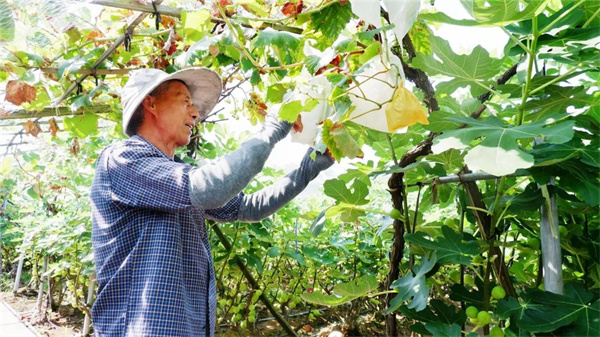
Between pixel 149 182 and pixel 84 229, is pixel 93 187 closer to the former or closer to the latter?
pixel 149 182

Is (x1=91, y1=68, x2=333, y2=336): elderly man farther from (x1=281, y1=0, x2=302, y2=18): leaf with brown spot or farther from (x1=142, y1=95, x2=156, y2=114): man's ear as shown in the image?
(x1=281, y1=0, x2=302, y2=18): leaf with brown spot

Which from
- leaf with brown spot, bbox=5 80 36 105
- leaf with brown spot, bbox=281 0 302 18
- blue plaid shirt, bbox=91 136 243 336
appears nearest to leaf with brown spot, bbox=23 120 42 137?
leaf with brown spot, bbox=5 80 36 105

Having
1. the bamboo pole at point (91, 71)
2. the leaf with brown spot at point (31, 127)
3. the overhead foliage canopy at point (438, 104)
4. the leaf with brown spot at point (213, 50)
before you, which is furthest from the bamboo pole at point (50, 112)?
the leaf with brown spot at point (213, 50)

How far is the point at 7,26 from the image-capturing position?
1.10 m

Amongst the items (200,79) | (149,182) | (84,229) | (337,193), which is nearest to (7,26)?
(149,182)

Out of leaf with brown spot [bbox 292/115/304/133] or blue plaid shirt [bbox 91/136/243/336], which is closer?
leaf with brown spot [bbox 292/115/304/133]

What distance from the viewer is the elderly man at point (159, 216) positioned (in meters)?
1.29

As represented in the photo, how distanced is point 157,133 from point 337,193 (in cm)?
72

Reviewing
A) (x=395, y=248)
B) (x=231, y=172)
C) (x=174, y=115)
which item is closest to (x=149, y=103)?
(x=174, y=115)

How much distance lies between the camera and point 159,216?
4.71 ft

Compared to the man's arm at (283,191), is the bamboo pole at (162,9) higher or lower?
higher

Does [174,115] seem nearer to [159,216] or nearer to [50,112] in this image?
Result: [159,216]

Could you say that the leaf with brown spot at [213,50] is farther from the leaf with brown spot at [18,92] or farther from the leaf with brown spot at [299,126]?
the leaf with brown spot at [18,92]

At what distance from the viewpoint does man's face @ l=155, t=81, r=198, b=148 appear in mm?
1664
